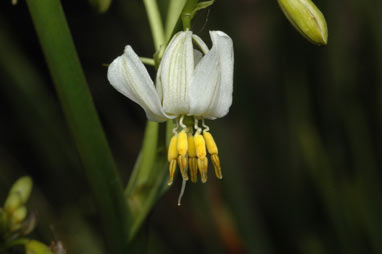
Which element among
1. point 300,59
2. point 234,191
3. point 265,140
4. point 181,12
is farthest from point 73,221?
point 181,12

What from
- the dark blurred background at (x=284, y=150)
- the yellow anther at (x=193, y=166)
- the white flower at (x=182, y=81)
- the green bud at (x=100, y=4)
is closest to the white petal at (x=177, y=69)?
the white flower at (x=182, y=81)

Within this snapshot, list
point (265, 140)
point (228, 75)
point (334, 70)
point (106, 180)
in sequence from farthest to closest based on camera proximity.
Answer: point (334, 70), point (265, 140), point (106, 180), point (228, 75)

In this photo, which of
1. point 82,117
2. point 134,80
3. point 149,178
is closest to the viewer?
point 134,80

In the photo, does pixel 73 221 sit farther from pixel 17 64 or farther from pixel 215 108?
pixel 215 108

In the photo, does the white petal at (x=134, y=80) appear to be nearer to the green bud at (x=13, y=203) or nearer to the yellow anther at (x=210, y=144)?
the yellow anther at (x=210, y=144)

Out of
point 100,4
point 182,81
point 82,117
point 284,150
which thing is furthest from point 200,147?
point 284,150

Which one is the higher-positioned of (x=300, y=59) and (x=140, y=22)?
(x=140, y=22)

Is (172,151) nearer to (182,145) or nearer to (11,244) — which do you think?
(182,145)
